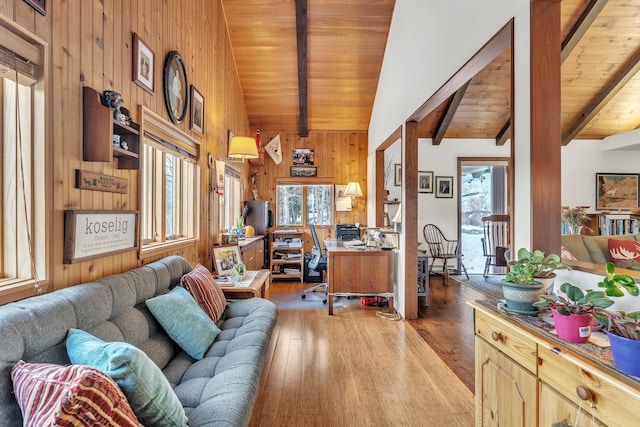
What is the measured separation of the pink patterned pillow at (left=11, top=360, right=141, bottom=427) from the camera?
0.85 metres

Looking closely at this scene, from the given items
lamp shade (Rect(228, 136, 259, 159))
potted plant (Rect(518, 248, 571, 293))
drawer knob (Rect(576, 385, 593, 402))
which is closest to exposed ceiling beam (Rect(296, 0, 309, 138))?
lamp shade (Rect(228, 136, 259, 159))

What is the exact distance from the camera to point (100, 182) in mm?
1802

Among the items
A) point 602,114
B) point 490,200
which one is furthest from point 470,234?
point 602,114

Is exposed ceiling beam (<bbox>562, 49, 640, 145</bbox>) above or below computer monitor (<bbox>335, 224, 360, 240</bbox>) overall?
above

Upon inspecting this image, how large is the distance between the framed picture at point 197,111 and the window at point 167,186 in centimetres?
19

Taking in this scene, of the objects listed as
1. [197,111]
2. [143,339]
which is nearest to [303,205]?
[197,111]

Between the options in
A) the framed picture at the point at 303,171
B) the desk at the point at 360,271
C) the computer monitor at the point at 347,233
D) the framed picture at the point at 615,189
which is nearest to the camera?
the desk at the point at 360,271

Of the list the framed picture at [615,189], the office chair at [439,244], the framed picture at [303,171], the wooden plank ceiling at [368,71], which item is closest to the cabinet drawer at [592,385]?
the wooden plank ceiling at [368,71]

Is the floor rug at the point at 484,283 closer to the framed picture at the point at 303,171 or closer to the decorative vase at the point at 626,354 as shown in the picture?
the framed picture at the point at 303,171

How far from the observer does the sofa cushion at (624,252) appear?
8.59ft

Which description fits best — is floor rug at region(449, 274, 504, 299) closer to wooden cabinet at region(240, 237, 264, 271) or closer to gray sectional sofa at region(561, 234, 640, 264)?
gray sectional sofa at region(561, 234, 640, 264)

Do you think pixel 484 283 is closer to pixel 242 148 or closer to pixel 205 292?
pixel 242 148

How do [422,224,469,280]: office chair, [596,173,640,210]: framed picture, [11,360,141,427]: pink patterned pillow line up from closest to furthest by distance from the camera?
1. [11,360,141,427]: pink patterned pillow
2. [596,173,640,210]: framed picture
3. [422,224,469,280]: office chair

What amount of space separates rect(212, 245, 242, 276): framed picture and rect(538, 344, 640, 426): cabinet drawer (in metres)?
2.82
